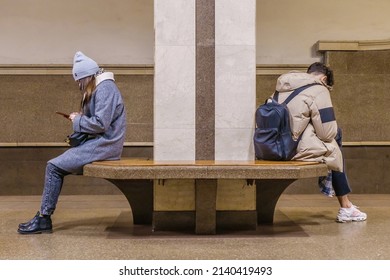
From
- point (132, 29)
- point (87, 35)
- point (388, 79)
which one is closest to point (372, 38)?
point (388, 79)

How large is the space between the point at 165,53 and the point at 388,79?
17.0ft

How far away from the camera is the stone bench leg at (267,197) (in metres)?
5.81

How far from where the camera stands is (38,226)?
17.6 ft

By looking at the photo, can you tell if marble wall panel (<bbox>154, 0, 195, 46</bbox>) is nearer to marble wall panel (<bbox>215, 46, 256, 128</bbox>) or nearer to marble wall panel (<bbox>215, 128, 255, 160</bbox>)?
marble wall panel (<bbox>215, 46, 256, 128</bbox>)

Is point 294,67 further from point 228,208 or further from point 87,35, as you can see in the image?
point 228,208

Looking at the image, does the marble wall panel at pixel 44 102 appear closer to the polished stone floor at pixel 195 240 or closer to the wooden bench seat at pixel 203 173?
the polished stone floor at pixel 195 240

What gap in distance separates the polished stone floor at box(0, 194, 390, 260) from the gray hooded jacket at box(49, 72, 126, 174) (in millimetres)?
698

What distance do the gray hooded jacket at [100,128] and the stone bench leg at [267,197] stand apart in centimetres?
148

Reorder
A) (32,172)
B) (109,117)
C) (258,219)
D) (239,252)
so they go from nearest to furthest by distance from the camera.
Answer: (239,252) → (109,117) → (258,219) → (32,172)

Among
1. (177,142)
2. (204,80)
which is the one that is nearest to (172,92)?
(204,80)

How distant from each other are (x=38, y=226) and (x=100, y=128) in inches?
42.4

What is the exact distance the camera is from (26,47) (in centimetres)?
930

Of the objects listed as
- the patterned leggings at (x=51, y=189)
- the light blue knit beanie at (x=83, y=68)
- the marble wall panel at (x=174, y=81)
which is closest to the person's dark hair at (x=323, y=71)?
the marble wall panel at (x=174, y=81)

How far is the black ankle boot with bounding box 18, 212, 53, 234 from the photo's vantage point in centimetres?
534
